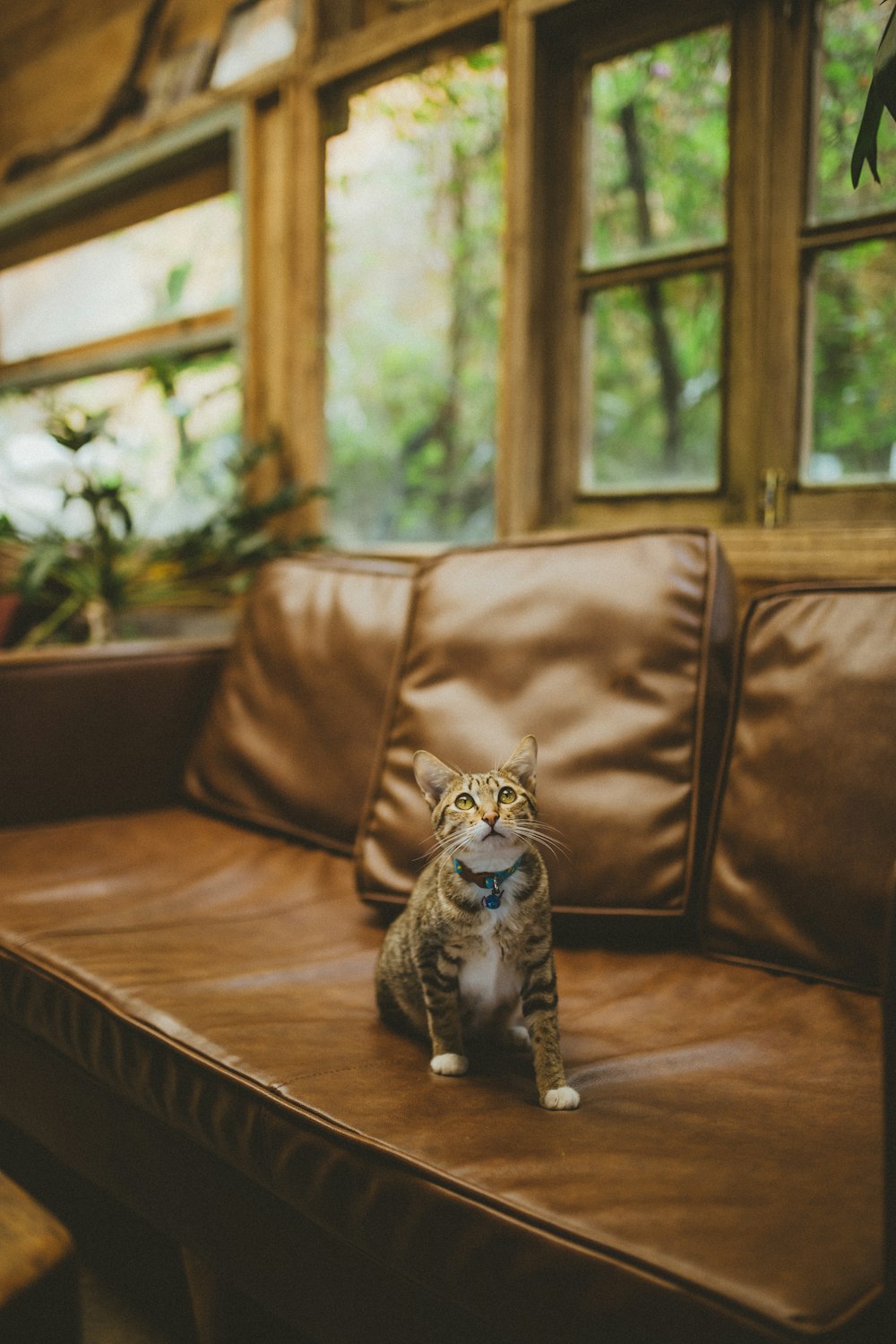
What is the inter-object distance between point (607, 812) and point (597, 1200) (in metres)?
0.64

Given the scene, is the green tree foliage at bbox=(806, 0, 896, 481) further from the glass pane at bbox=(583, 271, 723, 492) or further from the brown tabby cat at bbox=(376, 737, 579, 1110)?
the brown tabby cat at bbox=(376, 737, 579, 1110)

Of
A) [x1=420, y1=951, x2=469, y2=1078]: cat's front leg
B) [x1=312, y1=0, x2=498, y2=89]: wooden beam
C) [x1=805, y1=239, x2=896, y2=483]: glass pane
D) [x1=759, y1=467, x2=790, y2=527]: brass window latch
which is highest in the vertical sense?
[x1=312, y1=0, x2=498, y2=89]: wooden beam

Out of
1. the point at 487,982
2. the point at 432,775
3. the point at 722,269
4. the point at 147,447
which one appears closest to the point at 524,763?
the point at 432,775

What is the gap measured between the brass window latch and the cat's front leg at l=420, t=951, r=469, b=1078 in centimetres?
113

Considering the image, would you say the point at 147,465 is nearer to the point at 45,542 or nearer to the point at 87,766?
the point at 45,542

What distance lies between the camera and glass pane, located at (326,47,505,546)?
2412mm

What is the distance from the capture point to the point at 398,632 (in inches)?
72.1

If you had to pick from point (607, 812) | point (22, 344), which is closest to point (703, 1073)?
point (607, 812)

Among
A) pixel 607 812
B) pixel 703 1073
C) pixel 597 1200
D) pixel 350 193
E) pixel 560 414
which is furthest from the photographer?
pixel 350 193

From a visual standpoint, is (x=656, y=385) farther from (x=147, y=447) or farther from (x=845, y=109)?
(x=147, y=447)

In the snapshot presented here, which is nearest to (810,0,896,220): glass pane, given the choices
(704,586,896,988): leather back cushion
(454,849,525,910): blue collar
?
(704,586,896,988): leather back cushion

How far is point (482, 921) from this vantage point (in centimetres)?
105

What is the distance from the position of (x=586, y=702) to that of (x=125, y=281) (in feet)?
9.20

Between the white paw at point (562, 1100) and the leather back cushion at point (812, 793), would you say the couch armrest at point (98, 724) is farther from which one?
the white paw at point (562, 1100)
